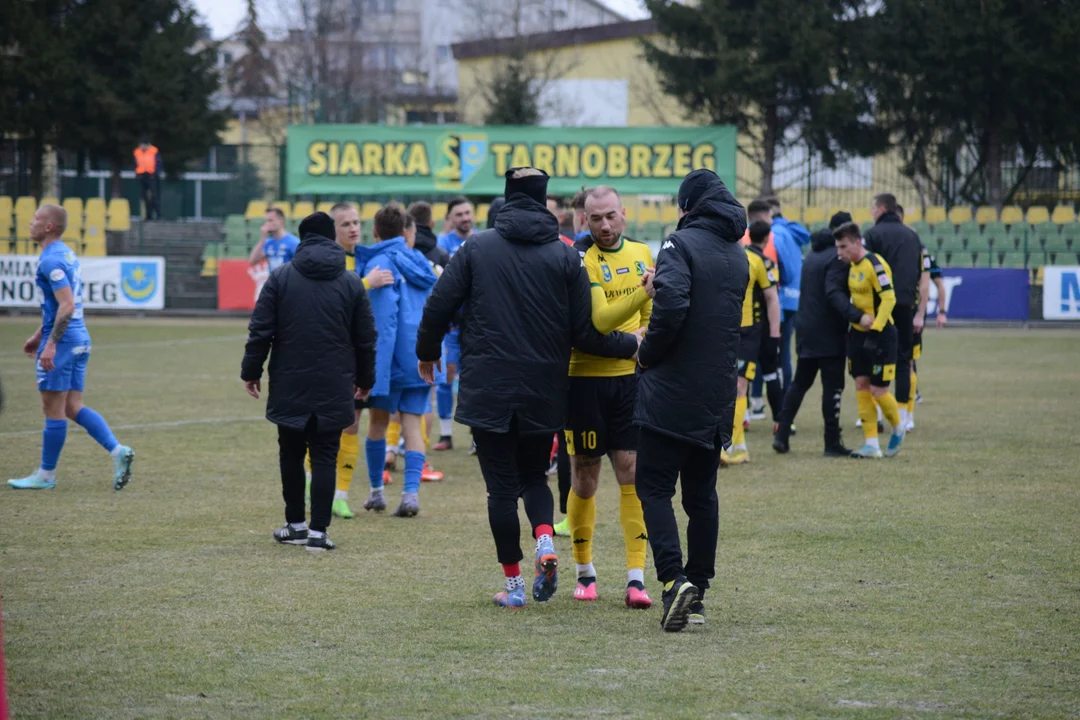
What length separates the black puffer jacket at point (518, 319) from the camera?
632 centimetres

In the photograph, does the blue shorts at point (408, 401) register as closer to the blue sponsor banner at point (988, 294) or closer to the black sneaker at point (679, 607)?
the black sneaker at point (679, 607)

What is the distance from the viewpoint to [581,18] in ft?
231

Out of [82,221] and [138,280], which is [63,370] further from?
[82,221]

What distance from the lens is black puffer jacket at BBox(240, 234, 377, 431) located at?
7.74 meters

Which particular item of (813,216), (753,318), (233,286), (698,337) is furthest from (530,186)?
(813,216)

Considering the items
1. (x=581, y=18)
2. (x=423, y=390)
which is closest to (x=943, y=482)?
(x=423, y=390)

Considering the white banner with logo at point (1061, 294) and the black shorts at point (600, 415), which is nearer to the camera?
the black shorts at point (600, 415)

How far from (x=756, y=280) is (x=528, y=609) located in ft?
18.1

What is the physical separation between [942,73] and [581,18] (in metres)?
38.0

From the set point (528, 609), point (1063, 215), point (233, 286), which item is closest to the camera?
point (528, 609)

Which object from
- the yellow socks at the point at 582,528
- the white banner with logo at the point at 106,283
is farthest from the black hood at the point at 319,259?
the white banner with logo at the point at 106,283

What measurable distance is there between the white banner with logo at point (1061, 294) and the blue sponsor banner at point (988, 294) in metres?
0.38

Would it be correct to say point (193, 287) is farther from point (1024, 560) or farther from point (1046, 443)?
point (1024, 560)

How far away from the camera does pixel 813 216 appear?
34.4 metres
